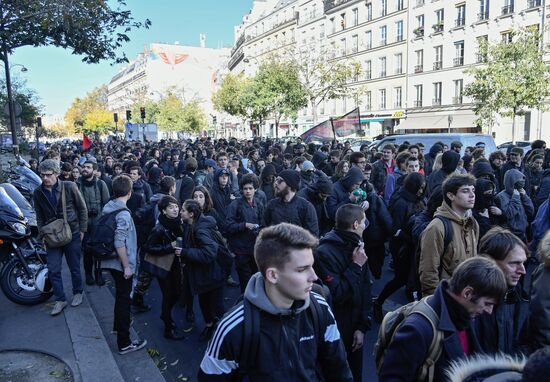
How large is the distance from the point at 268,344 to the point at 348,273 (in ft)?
4.48

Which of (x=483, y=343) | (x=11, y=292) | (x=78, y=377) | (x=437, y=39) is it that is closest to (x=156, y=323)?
(x=78, y=377)

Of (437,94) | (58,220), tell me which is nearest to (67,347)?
(58,220)

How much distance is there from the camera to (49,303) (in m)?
5.95

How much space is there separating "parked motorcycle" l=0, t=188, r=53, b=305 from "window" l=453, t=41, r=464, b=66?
37823mm

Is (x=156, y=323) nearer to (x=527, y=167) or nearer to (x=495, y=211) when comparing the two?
(x=495, y=211)

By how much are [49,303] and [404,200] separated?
15.8ft

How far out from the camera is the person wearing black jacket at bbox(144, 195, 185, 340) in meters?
4.88

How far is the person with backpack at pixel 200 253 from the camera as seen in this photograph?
15.0ft

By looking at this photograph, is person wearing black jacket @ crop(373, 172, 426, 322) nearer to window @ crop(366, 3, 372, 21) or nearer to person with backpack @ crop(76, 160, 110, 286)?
person with backpack @ crop(76, 160, 110, 286)

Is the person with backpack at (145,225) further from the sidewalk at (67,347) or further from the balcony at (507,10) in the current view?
the balcony at (507,10)

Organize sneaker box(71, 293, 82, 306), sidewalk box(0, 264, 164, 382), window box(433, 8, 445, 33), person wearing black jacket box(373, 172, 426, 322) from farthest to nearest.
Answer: window box(433, 8, 445, 33) → sneaker box(71, 293, 82, 306) → person wearing black jacket box(373, 172, 426, 322) → sidewalk box(0, 264, 164, 382)

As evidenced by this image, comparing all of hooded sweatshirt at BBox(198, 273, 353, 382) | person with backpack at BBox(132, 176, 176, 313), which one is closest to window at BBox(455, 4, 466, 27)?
person with backpack at BBox(132, 176, 176, 313)

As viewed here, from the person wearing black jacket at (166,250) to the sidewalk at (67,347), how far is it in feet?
1.89

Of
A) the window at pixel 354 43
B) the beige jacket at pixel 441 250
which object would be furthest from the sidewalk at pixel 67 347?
the window at pixel 354 43
